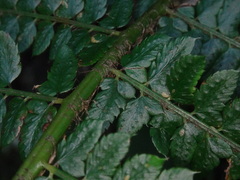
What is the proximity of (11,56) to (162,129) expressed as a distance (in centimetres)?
46

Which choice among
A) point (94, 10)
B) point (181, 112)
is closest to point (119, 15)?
point (94, 10)

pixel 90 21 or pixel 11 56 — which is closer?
pixel 11 56

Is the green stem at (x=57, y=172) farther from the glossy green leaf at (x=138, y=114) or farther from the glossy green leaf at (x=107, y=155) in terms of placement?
the glossy green leaf at (x=138, y=114)

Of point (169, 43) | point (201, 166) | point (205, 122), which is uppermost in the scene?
point (169, 43)

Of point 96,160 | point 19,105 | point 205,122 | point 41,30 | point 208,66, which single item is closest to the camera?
point 96,160

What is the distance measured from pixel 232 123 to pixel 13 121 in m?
0.58

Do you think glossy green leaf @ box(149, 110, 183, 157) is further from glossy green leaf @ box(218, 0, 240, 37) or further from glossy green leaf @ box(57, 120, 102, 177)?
glossy green leaf @ box(218, 0, 240, 37)

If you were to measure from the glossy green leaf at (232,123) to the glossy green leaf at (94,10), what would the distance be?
52 cm

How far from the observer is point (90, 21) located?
125 centimetres

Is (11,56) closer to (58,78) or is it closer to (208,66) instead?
(58,78)

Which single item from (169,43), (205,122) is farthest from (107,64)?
(205,122)

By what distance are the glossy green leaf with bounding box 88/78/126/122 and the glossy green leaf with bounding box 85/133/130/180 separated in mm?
190

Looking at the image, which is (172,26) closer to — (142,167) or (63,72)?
(63,72)

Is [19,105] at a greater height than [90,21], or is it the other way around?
[90,21]
